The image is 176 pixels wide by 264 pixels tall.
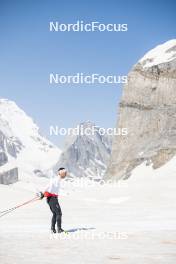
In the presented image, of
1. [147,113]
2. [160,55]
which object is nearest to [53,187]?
[147,113]

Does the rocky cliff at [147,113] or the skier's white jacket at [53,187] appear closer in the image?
the skier's white jacket at [53,187]

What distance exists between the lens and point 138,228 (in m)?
14.7

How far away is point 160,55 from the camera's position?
224 feet

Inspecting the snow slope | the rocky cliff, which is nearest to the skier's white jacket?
the rocky cliff

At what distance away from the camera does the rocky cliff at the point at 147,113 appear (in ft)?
191

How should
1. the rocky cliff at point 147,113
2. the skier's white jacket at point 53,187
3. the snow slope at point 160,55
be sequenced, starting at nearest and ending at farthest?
the skier's white jacket at point 53,187
the rocky cliff at point 147,113
the snow slope at point 160,55

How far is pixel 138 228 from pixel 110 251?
466 centimetres

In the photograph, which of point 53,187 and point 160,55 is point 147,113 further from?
point 53,187

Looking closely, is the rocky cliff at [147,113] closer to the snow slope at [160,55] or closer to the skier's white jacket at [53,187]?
the snow slope at [160,55]

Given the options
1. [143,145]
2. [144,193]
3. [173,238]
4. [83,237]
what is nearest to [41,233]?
[83,237]

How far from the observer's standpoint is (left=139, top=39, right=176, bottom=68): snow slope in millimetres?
66000

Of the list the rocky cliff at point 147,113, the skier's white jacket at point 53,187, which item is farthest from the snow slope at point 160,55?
the skier's white jacket at point 53,187

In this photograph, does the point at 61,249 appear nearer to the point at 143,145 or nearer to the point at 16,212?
the point at 16,212

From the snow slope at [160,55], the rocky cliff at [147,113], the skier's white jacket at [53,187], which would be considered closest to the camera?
the skier's white jacket at [53,187]
